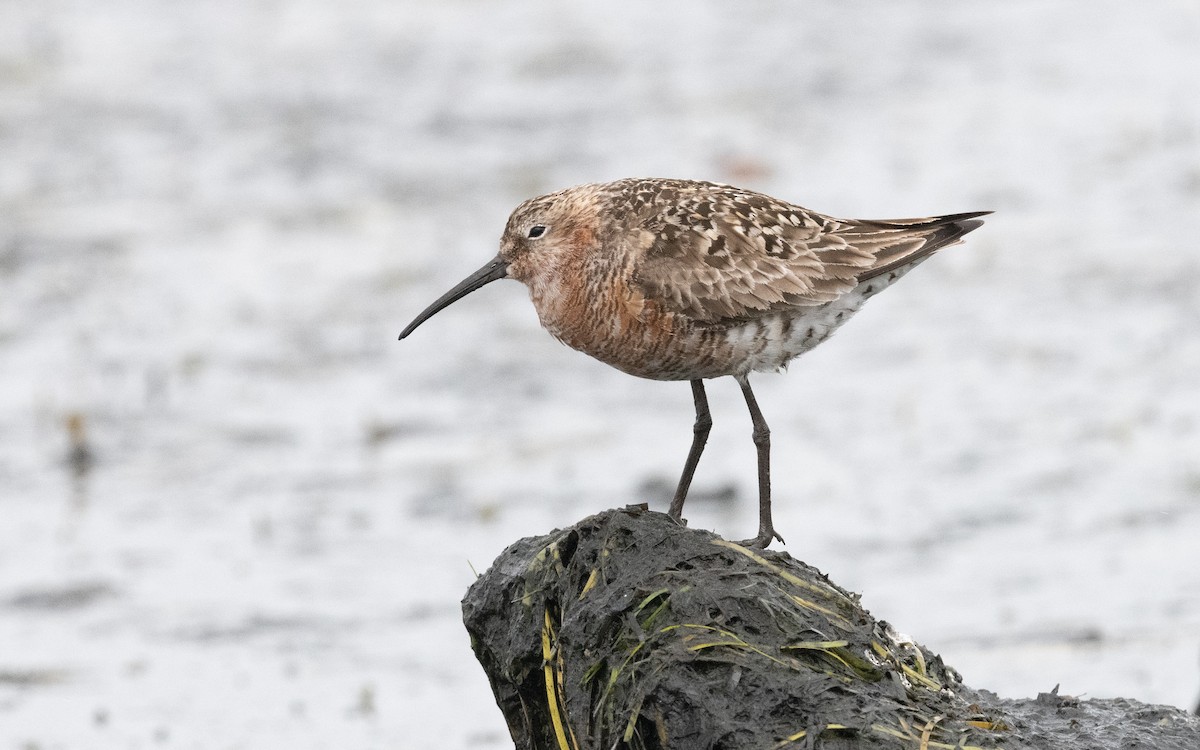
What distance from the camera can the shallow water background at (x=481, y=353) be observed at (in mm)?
9617

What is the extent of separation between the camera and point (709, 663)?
569cm

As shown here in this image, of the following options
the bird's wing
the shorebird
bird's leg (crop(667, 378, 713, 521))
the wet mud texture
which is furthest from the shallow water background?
the bird's wing

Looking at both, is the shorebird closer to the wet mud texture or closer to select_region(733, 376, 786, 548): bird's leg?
select_region(733, 376, 786, 548): bird's leg

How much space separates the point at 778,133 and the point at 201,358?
6403 millimetres

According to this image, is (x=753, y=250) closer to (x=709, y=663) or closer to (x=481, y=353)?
(x=709, y=663)

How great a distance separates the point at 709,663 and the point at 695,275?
1.89 meters

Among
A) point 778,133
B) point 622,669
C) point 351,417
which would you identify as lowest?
point 622,669

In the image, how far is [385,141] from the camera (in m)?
17.1

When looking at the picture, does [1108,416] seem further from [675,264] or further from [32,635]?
[32,635]

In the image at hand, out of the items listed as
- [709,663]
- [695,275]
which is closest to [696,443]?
[695,275]

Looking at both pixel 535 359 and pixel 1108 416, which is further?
pixel 535 359

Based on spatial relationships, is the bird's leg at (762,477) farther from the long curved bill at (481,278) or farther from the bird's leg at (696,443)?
the long curved bill at (481,278)

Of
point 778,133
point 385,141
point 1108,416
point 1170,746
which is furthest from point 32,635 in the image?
point 778,133

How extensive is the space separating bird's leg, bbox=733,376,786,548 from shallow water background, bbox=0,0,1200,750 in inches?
93.8
